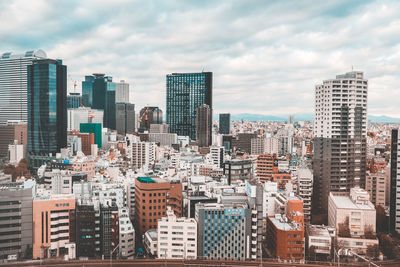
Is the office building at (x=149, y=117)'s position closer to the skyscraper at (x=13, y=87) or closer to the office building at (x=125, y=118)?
the office building at (x=125, y=118)

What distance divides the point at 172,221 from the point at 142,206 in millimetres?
2768

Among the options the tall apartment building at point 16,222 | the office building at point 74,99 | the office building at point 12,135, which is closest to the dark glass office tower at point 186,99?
the office building at point 12,135

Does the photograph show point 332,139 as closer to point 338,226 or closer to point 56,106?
point 338,226

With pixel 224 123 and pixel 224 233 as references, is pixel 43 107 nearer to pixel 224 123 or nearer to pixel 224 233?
pixel 224 233

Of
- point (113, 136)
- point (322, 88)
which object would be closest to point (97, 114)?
point (113, 136)

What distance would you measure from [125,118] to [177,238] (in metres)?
61.0

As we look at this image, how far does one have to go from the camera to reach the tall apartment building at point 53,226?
40.2 feet

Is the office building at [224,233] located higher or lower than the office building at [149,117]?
lower

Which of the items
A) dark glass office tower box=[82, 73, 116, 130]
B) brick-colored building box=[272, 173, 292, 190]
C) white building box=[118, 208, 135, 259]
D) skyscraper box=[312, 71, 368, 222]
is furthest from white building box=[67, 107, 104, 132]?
white building box=[118, 208, 135, 259]

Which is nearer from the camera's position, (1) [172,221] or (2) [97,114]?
(1) [172,221]

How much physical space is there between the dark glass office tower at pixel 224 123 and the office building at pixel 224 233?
51890mm

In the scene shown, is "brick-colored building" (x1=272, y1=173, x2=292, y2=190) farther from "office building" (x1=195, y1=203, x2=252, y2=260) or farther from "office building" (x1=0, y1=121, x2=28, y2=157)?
"office building" (x1=0, y1=121, x2=28, y2=157)

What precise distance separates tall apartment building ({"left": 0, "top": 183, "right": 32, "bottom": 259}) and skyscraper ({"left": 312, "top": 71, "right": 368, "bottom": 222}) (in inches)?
470

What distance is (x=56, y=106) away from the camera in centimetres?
3656
